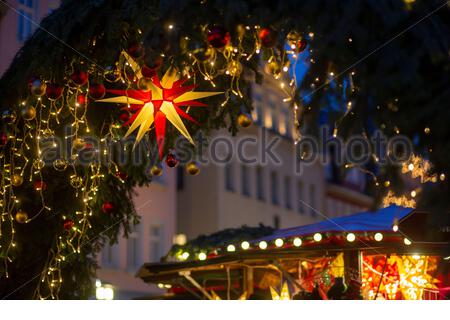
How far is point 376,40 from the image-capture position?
614 centimetres

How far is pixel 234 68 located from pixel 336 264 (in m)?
3.92

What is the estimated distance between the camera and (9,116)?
1053 cm

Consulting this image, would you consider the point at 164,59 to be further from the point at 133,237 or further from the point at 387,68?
the point at 133,237

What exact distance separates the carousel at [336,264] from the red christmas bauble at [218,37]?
3.49 meters

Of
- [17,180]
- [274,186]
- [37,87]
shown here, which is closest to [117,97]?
[37,87]

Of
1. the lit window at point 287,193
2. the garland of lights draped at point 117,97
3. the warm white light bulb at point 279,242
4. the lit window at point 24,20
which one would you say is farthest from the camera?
the lit window at point 287,193

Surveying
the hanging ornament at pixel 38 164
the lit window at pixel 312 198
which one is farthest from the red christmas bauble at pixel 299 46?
the lit window at pixel 312 198

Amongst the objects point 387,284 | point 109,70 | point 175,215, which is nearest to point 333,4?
point 109,70

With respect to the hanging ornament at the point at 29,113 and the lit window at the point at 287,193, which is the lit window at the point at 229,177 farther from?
the hanging ornament at the point at 29,113

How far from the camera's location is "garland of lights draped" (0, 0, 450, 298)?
671cm

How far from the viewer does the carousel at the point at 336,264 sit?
11.7m

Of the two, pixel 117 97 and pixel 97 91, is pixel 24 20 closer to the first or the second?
pixel 117 97

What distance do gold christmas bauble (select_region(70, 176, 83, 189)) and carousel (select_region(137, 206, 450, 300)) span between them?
7.18 ft

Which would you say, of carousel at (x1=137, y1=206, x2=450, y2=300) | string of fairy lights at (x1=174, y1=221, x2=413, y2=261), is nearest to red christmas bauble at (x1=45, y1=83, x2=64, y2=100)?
carousel at (x1=137, y1=206, x2=450, y2=300)
